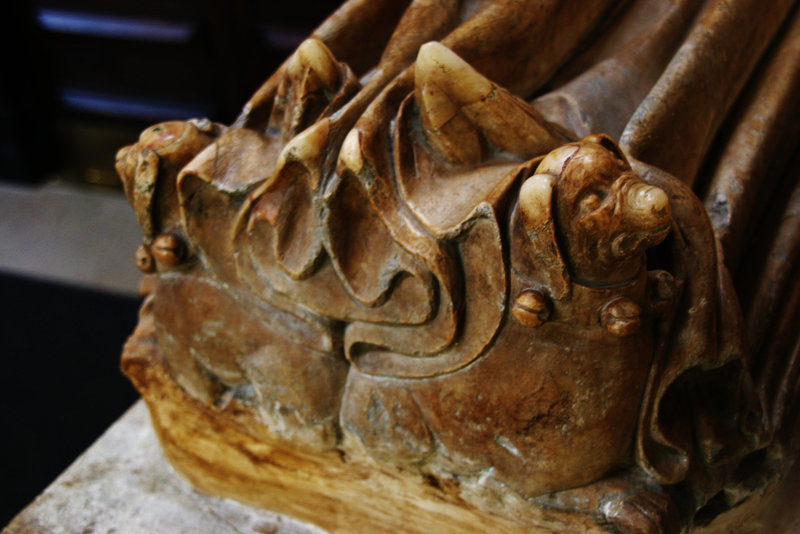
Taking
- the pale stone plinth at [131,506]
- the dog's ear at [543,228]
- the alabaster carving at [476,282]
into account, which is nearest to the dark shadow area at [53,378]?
the pale stone plinth at [131,506]

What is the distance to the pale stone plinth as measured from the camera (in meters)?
1.21

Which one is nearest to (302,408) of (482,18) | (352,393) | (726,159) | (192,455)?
(352,393)

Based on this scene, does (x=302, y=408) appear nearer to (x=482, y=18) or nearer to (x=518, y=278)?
(x=518, y=278)

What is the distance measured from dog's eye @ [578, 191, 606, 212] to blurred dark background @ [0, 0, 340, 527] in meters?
1.45

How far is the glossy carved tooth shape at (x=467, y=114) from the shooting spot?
88 cm

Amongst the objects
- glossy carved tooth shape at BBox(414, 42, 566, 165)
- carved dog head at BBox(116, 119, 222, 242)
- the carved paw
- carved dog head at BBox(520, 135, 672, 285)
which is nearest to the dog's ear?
carved dog head at BBox(520, 135, 672, 285)

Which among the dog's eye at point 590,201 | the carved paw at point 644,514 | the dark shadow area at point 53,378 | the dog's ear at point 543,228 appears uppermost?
the dog's eye at point 590,201

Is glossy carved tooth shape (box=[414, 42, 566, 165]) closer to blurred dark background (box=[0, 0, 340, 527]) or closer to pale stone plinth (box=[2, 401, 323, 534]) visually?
pale stone plinth (box=[2, 401, 323, 534])

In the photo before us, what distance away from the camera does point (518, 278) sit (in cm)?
85

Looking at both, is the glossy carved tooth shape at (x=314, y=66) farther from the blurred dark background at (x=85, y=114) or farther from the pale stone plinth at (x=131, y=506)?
the blurred dark background at (x=85, y=114)

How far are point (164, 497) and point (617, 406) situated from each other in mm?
714

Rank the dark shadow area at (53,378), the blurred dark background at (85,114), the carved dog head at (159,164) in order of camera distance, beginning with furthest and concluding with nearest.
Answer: the blurred dark background at (85,114) < the dark shadow area at (53,378) < the carved dog head at (159,164)

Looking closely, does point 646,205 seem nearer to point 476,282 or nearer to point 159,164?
point 476,282

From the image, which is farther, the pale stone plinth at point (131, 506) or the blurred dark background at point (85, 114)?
the blurred dark background at point (85, 114)
